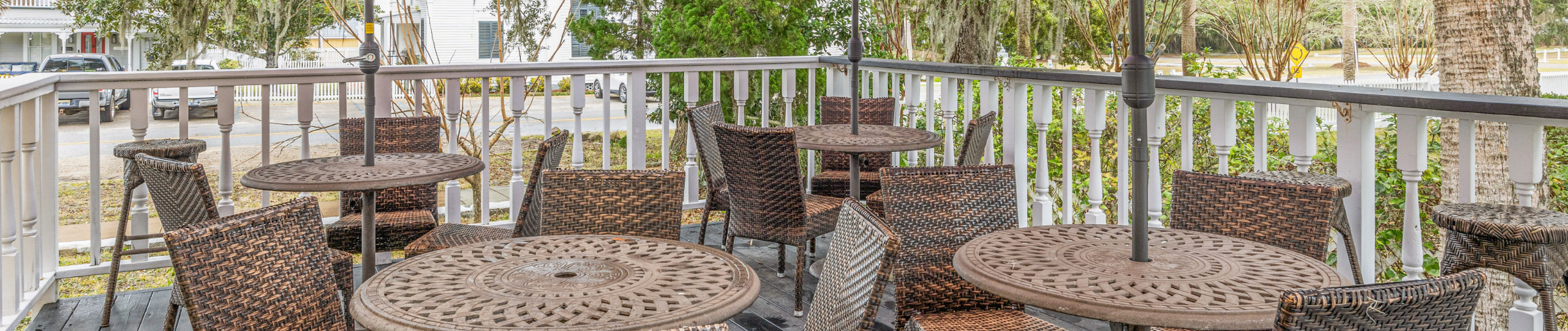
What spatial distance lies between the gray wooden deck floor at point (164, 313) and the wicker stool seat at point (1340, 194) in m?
0.70

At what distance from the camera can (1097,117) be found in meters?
3.47

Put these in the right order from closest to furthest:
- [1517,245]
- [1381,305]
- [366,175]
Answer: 1. [1381,305]
2. [1517,245]
3. [366,175]

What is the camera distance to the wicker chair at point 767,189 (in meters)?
3.21

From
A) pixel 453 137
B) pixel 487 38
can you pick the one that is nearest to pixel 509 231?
pixel 453 137

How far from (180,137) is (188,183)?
A: 1.34 meters

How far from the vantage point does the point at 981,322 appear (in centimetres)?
230

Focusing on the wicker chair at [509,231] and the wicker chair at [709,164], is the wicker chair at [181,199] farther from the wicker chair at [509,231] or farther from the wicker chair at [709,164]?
the wicker chair at [709,164]

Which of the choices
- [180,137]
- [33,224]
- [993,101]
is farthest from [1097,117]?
[33,224]

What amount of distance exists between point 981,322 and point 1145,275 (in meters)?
0.60

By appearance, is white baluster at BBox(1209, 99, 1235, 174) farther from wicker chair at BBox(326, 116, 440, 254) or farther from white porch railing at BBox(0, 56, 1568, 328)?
wicker chair at BBox(326, 116, 440, 254)

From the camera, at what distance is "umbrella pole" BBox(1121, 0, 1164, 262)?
168 cm

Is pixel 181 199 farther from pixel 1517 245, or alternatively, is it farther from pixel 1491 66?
pixel 1491 66

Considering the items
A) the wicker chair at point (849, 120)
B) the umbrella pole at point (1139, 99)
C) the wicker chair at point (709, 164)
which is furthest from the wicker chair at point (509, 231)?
the wicker chair at point (849, 120)

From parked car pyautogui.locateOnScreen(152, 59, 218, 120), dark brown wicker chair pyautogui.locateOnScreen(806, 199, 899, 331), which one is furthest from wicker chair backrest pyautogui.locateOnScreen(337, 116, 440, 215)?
parked car pyautogui.locateOnScreen(152, 59, 218, 120)
